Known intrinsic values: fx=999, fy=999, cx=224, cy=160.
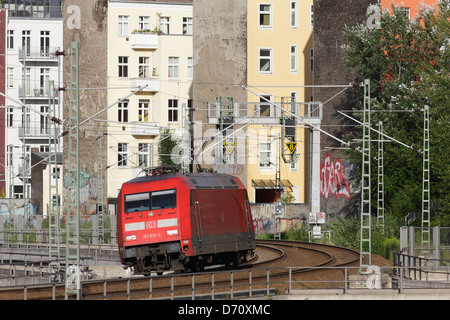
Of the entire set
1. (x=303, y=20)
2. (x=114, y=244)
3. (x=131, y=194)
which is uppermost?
(x=303, y=20)

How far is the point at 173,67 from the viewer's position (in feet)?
266

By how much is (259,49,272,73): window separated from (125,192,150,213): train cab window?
134ft

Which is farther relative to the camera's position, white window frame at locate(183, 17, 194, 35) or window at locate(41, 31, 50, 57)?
window at locate(41, 31, 50, 57)

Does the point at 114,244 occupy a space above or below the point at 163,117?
below

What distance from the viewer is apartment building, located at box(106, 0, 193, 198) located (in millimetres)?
79875

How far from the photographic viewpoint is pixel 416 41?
61.0m

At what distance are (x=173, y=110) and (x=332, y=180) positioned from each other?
18.7 metres

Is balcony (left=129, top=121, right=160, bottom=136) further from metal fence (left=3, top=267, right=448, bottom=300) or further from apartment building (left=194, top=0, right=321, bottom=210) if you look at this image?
metal fence (left=3, top=267, right=448, bottom=300)

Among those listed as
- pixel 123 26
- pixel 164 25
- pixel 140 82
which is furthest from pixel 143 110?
pixel 164 25

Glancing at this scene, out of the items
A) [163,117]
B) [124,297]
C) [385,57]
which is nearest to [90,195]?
[163,117]

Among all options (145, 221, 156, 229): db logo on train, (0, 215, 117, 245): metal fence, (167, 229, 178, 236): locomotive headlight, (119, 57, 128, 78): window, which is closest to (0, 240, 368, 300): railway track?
(167, 229, 178, 236): locomotive headlight

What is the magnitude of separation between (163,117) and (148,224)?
48194 mm

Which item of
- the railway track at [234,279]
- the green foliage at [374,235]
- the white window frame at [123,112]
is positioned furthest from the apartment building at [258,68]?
the railway track at [234,279]
